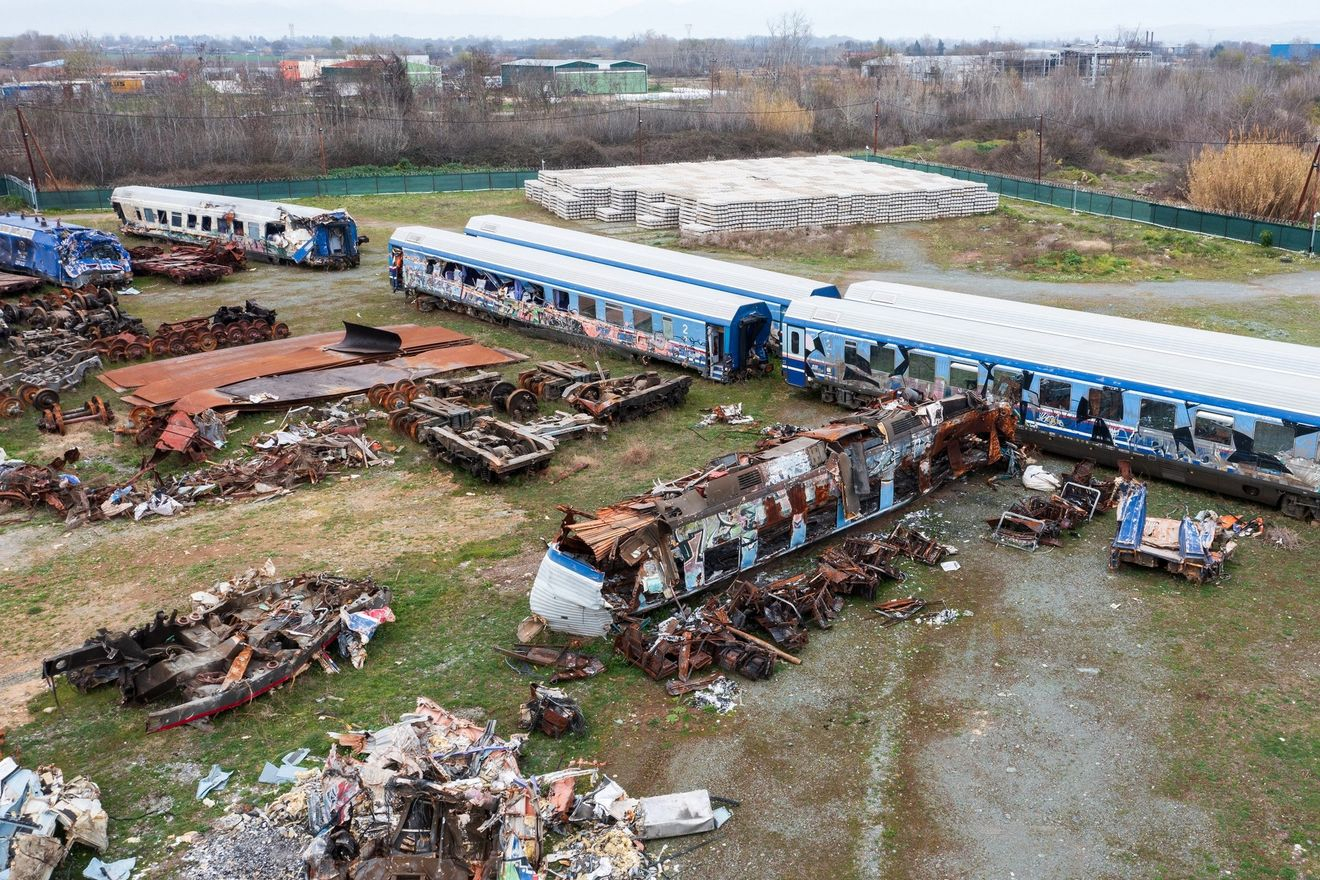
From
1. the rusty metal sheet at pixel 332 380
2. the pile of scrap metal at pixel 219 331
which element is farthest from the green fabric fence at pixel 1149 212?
the pile of scrap metal at pixel 219 331

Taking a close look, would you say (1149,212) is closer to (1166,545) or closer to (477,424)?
(1166,545)

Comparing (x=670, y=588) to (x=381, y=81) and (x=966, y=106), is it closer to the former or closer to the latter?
(x=381, y=81)

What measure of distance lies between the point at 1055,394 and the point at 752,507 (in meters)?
8.65

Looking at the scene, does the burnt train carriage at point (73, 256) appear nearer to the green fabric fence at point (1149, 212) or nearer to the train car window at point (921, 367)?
the train car window at point (921, 367)

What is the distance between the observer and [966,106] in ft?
282

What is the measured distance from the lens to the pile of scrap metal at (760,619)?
15.0 metres

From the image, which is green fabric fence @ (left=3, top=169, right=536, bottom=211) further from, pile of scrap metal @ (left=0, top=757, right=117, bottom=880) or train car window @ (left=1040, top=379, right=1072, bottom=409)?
pile of scrap metal @ (left=0, top=757, right=117, bottom=880)

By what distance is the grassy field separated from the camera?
12383 mm

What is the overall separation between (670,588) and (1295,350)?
15.4 m

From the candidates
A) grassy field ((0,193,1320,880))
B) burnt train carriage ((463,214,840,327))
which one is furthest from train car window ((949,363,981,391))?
burnt train carriage ((463,214,840,327))

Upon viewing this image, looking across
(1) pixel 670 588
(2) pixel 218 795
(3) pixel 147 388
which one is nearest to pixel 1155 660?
(1) pixel 670 588

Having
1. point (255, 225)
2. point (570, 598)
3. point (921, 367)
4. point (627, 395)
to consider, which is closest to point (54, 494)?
point (570, 598)

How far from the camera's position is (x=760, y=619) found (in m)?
16.0

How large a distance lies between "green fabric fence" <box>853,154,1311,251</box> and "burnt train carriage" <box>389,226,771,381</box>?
2715 cm
